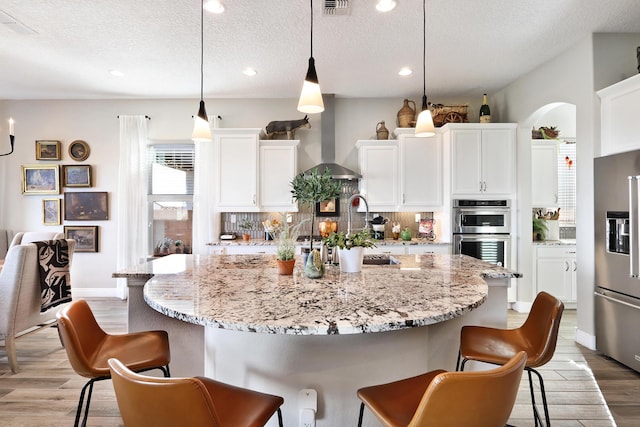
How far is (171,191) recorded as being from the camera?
17.2ft

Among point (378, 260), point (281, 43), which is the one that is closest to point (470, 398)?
point (378, 260)

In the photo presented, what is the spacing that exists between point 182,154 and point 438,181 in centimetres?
371

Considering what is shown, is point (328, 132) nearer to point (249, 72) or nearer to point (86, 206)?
point (249, 72)

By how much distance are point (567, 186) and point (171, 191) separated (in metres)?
5.74

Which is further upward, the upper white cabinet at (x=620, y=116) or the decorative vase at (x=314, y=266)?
the upper white cabinet at (x=620, y=116)

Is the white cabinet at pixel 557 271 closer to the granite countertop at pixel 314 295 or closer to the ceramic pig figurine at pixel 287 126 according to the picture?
the granite countertop at pixel 314 295

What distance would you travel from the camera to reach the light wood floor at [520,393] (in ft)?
7.02

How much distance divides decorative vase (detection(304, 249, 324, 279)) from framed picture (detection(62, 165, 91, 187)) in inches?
185

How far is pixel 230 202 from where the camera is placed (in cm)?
470

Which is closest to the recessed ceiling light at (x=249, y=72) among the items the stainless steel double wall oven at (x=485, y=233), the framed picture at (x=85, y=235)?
the stainless steel double wall oven at (x=485, y=233)

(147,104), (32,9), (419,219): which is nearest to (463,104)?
(419,219)

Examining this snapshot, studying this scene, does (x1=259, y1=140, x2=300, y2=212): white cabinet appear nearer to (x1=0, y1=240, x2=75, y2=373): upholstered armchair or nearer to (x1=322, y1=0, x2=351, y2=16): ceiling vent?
(x1=322, y1=0, x2=351, y2=16): ceiling vent

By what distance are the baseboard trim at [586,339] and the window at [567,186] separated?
222 cm

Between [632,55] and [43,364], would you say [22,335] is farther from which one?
[632,55]
